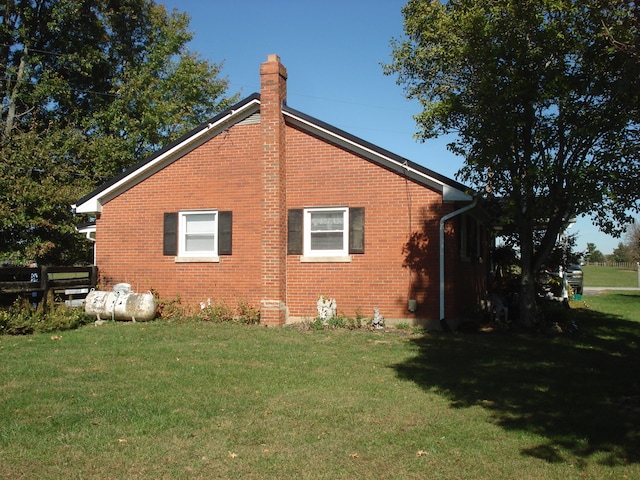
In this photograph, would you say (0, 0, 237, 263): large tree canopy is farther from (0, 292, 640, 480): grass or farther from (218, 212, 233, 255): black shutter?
(0, 292, 640, 480): grass

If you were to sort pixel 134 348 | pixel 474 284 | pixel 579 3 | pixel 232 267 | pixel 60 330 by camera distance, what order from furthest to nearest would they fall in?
1. pixel 474 284
2. pixel 232 267
3. pixel 60 330
4. pixel 134 348
5. pixel 579 3

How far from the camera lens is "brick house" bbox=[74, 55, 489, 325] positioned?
1375 centimetres

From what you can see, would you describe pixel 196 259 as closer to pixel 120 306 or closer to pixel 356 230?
pixel 120 306

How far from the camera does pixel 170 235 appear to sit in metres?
15.4

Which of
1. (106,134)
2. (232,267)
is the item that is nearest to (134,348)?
(232,267)

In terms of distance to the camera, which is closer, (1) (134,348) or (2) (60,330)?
(1) (134,348)

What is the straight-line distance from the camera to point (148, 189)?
1575 cm

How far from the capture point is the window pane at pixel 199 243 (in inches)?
603

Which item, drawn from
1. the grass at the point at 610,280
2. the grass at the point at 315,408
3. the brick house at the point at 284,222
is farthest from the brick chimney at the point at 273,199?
the grass at the point at 610,280

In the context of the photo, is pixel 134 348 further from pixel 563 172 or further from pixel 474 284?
pixel 474 284

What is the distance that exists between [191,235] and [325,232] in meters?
3.50

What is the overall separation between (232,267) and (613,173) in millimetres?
8538

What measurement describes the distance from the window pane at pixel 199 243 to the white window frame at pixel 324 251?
2456 millimetres

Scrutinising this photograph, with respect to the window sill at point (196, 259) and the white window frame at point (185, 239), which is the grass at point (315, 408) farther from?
the white window frame at point (185, 239)
